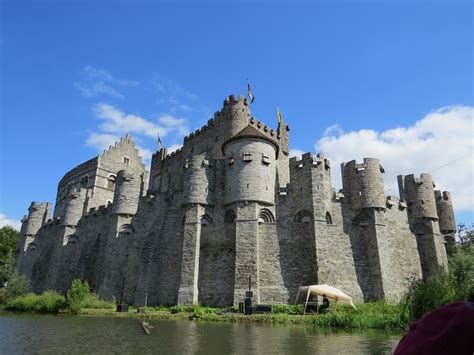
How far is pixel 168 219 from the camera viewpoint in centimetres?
2930

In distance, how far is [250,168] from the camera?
1070 inches

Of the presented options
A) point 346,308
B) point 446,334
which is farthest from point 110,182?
point 446,334

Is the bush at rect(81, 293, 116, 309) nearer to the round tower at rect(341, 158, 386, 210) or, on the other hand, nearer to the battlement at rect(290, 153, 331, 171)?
the battlement at rect(290, 153, 331, 171)

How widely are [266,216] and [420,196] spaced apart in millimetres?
13081

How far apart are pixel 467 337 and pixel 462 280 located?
17187 mm

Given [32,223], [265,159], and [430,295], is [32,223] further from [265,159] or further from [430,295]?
[430,295]

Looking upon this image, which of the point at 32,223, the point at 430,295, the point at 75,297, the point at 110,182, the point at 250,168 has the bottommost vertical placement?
the point at 75,297

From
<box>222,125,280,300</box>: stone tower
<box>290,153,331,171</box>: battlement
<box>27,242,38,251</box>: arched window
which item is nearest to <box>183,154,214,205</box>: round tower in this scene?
<box>222,125,280,300</box>: stone tower

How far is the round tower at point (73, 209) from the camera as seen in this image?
37.5 metres

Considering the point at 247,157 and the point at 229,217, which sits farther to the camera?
the point at 229,217

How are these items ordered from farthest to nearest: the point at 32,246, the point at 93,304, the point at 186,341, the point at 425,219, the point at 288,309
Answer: the point at 32,246, the point at 425,219, the point at 93,304, the point at 288,309, the point at 186,341

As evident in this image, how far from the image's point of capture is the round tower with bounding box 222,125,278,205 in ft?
87.1

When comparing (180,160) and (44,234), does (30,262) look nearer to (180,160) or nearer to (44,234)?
→ (44,234)

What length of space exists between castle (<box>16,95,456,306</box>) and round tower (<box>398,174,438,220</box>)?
0.08 metres
